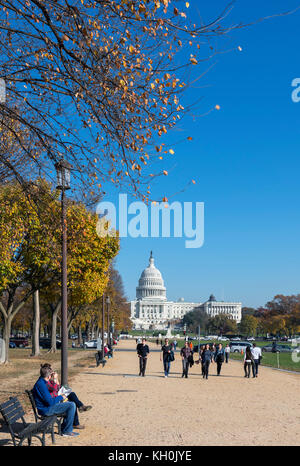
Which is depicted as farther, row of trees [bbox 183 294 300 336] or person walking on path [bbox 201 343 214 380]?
row of trees [bbox 183 294 300 336]

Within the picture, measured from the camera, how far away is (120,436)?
11.6 meters

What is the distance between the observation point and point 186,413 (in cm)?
1528

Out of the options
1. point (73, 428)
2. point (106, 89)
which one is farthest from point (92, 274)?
point (106, 89)

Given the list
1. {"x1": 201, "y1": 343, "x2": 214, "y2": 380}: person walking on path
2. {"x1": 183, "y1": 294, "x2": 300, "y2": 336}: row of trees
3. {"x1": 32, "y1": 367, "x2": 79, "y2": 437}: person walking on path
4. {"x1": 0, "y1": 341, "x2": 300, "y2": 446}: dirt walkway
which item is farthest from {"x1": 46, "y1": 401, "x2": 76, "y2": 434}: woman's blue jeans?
{"x1": 183, "y1": 294, "x2": 300, "y2": 336}: row of trees

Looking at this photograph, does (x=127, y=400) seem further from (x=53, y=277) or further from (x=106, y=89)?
(x=53, y=277)

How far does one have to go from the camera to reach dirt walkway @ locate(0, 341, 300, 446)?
11469 mm

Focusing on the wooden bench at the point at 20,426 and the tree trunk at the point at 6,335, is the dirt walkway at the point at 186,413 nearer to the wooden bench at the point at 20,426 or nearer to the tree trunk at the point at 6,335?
the wooden bench at the point at 20,426

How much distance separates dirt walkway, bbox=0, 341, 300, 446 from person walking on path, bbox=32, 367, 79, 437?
29 centimetres

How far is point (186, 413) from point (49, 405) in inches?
203

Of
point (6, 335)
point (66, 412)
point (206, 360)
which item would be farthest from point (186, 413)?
point (6, 335)

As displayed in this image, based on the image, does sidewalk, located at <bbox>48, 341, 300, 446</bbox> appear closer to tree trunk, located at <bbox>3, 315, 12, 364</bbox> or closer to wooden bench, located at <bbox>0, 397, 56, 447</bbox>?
wooden bench, located at <bbox>0, 397, 56, 447</bbox>

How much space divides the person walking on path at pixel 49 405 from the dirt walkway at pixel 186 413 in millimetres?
287

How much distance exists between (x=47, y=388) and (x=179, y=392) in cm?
1064
